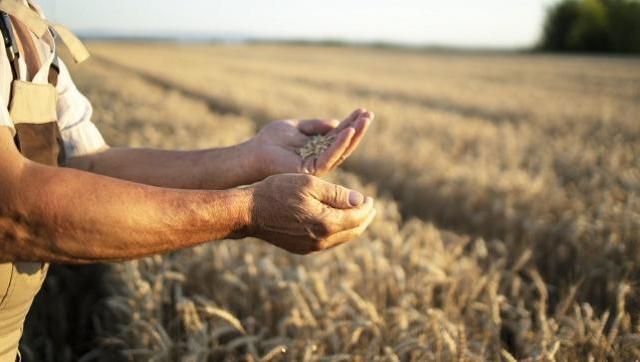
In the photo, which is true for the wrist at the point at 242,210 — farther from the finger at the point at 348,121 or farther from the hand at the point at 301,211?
the finger at the point at 348,121

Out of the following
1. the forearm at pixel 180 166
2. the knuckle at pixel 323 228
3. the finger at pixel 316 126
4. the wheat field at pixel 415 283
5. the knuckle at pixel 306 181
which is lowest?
the wheat field at pixel 415 283

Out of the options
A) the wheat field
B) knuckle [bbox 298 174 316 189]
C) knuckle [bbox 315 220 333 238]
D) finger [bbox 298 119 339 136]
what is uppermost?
finger [bbox 298 119 339 136]

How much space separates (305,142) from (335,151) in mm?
309

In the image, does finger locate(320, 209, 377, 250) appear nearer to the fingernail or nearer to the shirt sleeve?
the fingernail

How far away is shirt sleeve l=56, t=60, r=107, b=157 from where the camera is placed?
1.65 m

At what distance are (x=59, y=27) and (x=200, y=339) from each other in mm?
1155

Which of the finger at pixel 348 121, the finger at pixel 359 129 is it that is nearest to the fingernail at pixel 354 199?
the finger at pixel 359 129

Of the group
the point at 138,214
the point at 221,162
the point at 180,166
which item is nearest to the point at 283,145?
the point at 221,162

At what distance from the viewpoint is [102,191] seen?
109 centimetres

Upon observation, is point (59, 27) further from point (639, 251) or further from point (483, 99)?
point (483, 99)

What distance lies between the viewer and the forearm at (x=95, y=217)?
101 cm

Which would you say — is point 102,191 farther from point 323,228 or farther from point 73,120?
point 73,120

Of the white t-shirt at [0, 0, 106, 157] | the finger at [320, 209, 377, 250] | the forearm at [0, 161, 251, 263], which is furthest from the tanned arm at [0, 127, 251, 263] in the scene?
the white t-shirt at [0, 0, 106, 157]

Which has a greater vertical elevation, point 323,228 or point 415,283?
point 323,228
